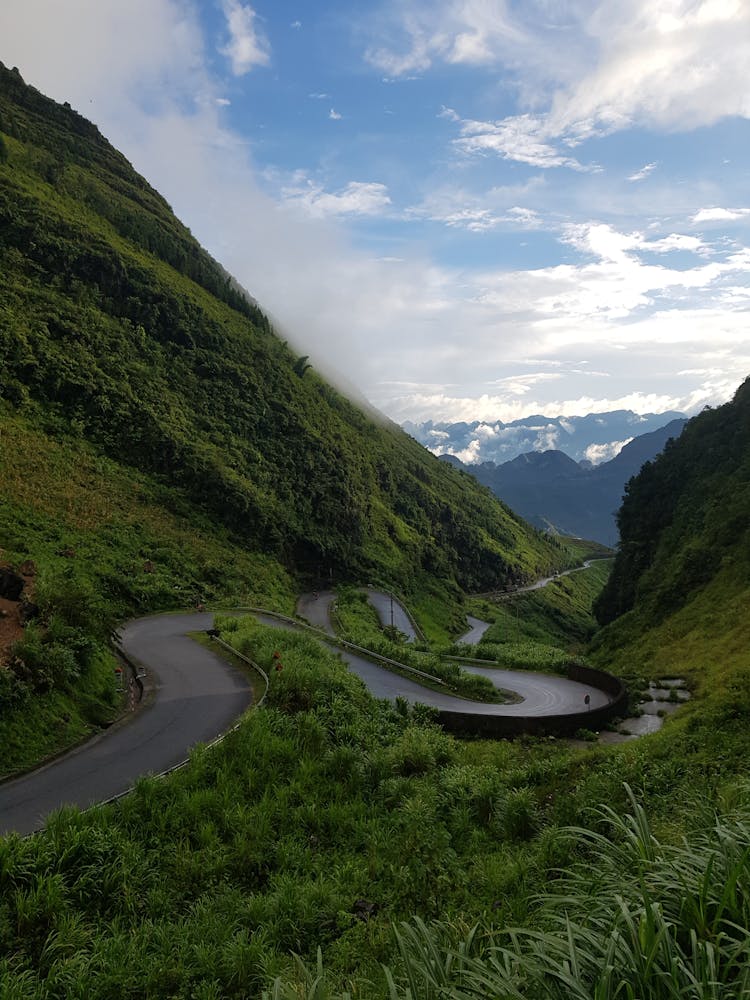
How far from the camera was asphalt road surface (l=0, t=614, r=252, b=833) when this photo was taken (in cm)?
1208

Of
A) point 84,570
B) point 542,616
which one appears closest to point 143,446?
point 84,570

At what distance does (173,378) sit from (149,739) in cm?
6542

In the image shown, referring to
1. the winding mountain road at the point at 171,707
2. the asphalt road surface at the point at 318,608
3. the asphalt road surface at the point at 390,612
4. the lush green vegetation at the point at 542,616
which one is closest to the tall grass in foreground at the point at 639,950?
the winding mountain road at the point at 171,707

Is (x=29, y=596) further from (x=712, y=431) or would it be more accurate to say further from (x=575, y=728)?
(x=712, y=431)

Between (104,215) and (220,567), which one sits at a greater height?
(104,215)

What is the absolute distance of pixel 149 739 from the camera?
15648 mm

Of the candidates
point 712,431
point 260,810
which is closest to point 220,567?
point 260,810

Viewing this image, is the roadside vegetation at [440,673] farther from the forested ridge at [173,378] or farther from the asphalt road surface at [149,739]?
the forested ridge at [173,378]

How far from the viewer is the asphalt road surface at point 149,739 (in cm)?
1208

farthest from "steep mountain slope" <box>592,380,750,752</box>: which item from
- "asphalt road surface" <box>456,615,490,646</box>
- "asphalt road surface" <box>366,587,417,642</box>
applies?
"asphalt road surface" <box>366,587,417,642</box>

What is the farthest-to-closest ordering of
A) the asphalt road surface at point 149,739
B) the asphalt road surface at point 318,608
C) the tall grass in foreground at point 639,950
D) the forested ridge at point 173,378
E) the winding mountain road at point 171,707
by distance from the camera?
the forested ridge at point 173,378 → the asphalt road surface at point 318,608 → the winding mountain road at point 171,707 → the asphalt road surface at point 149,739 → the tall grass in foreground at point 639,950

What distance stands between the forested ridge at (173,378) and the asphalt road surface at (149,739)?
3864 centimetres

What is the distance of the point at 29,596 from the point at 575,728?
22.7 m

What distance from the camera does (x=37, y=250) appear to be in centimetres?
6844
